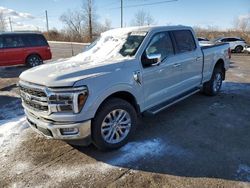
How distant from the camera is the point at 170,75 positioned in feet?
16.0

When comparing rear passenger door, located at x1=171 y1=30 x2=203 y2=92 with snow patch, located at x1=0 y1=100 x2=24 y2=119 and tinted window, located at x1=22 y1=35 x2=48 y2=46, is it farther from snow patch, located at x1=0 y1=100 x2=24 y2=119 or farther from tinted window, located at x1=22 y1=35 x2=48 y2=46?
tinted window, located at x1=22 y1=35 x2=48 y2=46

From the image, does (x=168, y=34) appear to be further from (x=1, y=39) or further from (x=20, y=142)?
(x=1, y=39)

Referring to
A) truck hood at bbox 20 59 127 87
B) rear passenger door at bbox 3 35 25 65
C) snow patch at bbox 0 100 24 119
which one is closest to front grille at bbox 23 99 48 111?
truck hood at bbox 20 59 127 87

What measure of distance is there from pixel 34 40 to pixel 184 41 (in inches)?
392

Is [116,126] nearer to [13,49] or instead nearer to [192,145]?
[192,145]

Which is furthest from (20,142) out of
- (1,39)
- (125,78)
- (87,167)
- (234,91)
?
(1,39)

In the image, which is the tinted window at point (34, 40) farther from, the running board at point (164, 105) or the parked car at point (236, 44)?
the parked car at point (236, 44)

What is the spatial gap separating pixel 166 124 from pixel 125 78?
1.67 m

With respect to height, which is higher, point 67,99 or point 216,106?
point 67,99

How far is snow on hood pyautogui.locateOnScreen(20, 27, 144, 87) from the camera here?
11.3ft

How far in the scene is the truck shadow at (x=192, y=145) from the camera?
351 centimetres

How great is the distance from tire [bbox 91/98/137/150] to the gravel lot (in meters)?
0.19

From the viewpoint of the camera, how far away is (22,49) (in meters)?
12.6

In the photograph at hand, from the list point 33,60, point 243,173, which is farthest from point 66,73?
point 33,60
